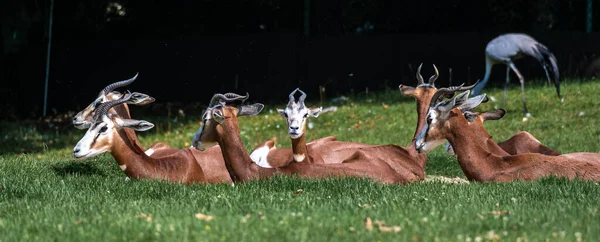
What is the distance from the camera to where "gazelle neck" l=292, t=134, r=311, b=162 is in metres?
10.9

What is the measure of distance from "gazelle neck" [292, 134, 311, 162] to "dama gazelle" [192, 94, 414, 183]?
1.92 feet

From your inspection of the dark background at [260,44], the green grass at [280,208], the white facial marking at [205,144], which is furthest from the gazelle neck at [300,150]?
the dark background at [260,44]

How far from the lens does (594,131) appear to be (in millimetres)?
15898

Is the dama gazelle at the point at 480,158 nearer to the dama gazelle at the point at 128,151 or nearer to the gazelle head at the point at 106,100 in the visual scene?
the dama gazelle at the point at 128,151

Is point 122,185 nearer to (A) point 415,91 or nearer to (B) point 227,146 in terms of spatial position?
(B) point 227,146

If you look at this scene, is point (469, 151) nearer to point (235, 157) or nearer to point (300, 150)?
point (300, 150)

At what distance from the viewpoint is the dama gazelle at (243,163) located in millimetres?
10008

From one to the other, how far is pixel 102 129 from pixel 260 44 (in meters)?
12.0

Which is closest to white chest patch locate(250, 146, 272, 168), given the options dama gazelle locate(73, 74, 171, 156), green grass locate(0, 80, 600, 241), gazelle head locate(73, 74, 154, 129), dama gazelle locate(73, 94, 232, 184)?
dama gazelle locate(73, 74, 171, 156)

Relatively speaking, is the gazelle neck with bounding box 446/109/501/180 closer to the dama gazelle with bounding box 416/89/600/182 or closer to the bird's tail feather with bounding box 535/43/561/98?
the dama gazelle with bounding box 416/89/600/182

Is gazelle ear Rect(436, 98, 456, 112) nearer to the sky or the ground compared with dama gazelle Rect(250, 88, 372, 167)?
nearer to the sky

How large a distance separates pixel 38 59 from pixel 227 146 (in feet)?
50.5

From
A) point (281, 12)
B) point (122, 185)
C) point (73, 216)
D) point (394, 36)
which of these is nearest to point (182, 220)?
point (73, 216)

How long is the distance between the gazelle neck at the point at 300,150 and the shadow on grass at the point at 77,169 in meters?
1.99
